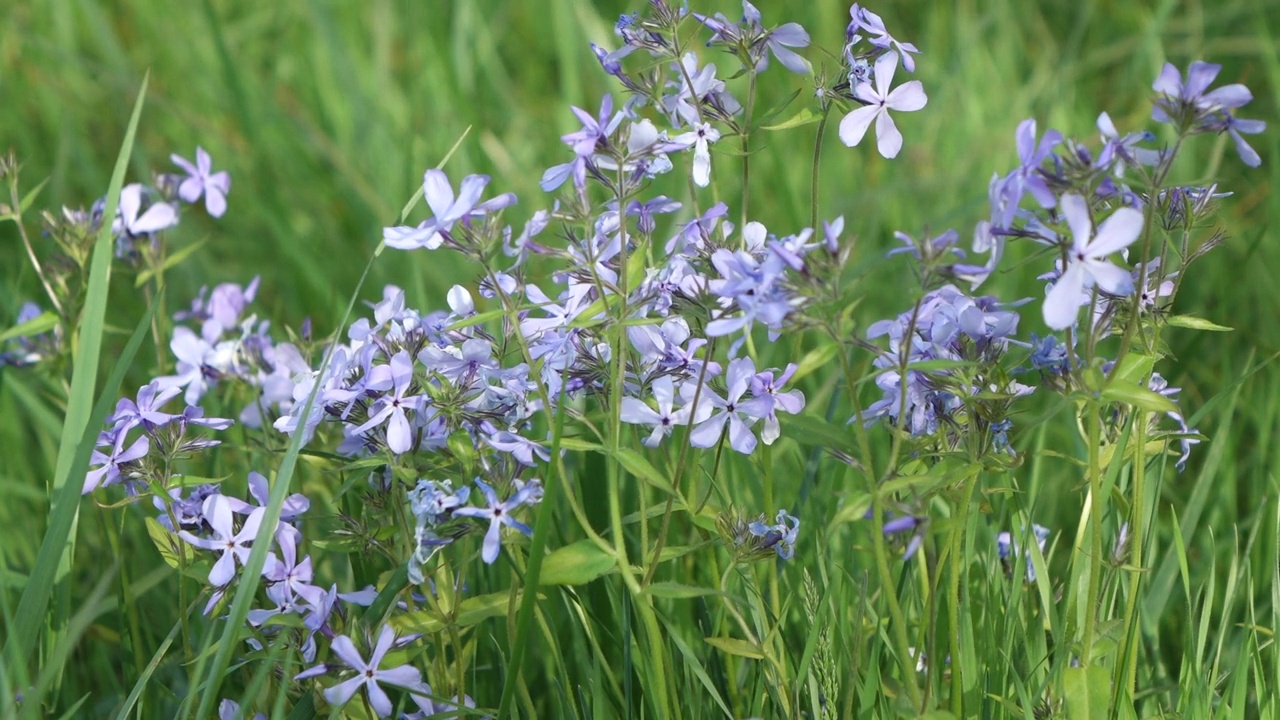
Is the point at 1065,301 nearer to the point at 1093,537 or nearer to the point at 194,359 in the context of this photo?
the point at 1093,537

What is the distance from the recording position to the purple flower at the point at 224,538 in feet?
5.16

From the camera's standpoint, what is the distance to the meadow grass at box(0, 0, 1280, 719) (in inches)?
66.1

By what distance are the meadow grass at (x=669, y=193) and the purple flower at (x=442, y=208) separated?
0.45 m

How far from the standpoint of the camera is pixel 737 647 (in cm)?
153

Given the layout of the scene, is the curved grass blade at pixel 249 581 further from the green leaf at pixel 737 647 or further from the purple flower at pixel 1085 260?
the purple flower at pixel 1085 260

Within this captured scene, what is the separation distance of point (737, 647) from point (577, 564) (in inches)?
9.7

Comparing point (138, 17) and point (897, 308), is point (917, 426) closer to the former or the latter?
point (897, 308)

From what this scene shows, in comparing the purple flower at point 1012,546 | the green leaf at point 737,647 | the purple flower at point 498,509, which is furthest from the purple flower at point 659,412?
the purple flower at point 1012,546

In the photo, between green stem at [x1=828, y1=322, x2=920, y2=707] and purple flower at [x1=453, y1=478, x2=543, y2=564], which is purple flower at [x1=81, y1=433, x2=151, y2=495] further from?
green stem at [x1=828, y1=322, x2=920, y2=707]

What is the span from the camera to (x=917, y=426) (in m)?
1.54

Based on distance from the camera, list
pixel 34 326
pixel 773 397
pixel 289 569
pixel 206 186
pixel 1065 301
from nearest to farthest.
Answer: pixel 1065 301 → pixel 773 397 → pixel 289 569 → pixel 34 326 → pixel 206 186

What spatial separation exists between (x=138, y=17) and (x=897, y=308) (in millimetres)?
3107

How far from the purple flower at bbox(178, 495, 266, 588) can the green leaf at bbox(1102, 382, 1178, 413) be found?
104cm

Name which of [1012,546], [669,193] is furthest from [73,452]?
[669,193]
